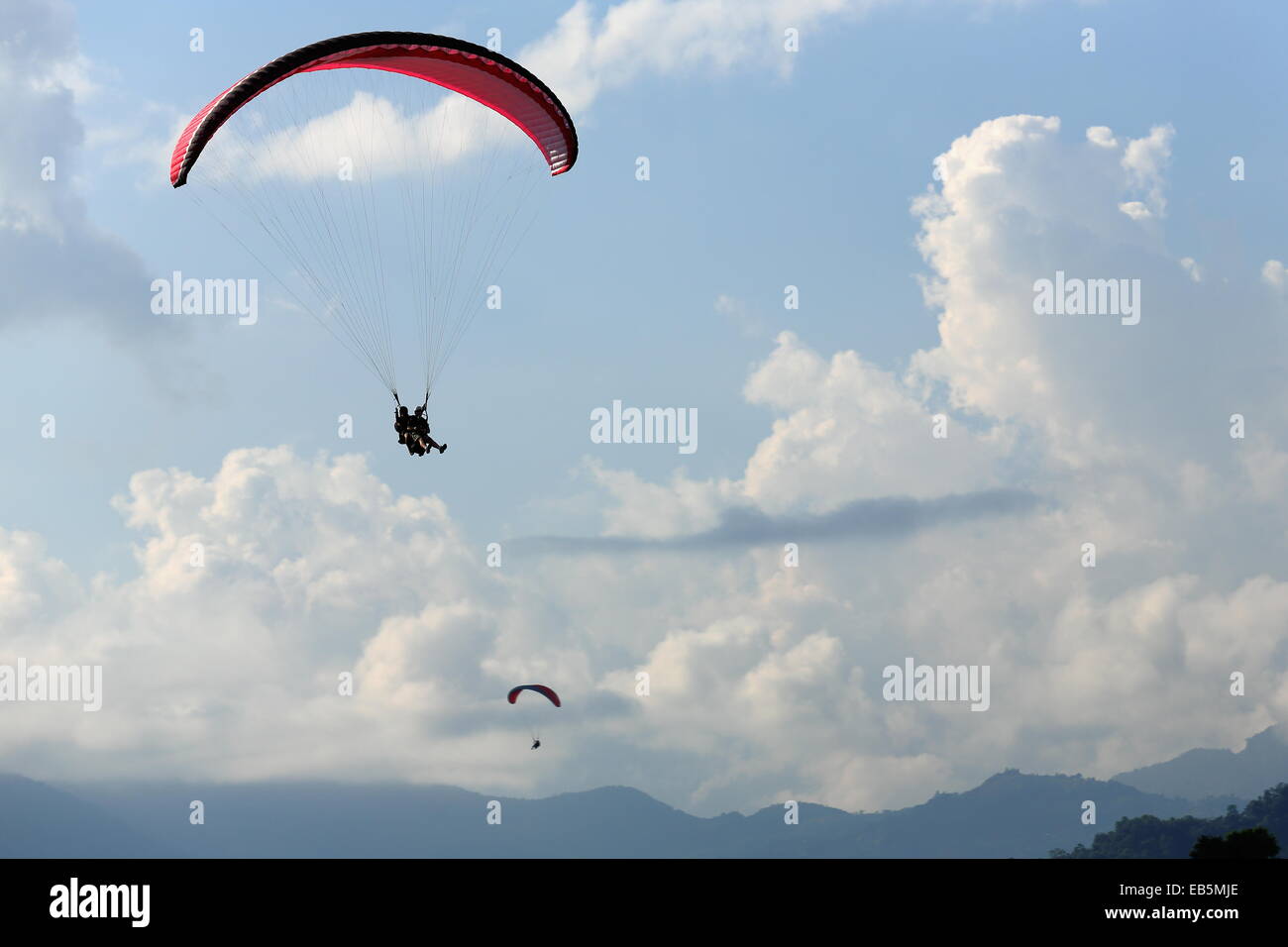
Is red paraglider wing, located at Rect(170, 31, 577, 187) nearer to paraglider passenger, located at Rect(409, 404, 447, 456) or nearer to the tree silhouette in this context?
paraglider passenger, located at Rect(409, 404, 447, 456)

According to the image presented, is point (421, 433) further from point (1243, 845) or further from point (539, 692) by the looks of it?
point (1243, 845)

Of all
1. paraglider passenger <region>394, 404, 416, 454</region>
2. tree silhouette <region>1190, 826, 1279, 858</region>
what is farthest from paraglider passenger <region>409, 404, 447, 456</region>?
tree silhouette <region>1190, 826, 1279, 858</region>

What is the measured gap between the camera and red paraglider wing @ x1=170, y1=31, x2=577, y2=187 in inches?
1569

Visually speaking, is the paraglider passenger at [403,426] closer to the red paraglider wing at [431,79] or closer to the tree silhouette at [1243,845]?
the red paraglider wing at [431,79]

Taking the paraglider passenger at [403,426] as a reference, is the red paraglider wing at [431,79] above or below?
above

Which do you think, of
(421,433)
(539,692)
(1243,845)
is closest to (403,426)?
(421,433)

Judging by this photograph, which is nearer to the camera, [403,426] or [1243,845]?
Result: [403,426]

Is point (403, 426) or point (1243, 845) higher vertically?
point (403, 426)

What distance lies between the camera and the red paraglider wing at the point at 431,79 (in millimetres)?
39844

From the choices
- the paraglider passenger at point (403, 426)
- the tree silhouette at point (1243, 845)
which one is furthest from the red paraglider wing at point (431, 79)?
the tree silhouette at point (1243, 845)

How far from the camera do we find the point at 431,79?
46.2m
